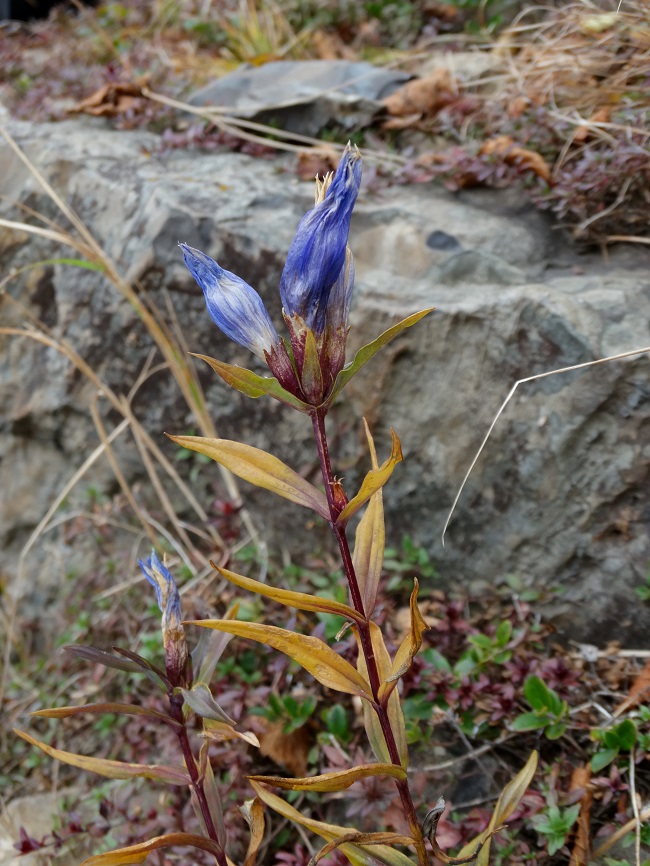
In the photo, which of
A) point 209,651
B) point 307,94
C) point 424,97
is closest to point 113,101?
point 307,94

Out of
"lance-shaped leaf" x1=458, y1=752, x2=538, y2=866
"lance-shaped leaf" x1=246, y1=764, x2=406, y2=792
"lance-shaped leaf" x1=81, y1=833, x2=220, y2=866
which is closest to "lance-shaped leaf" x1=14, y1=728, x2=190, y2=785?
"lance-shaped leaf" x1=81, y1=833, x2=220, y2=866

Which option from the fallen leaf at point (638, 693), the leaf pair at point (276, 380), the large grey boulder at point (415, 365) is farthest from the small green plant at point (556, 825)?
the leaf pair at point (276, 380)

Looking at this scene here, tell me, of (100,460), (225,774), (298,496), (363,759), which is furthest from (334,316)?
(100,460)

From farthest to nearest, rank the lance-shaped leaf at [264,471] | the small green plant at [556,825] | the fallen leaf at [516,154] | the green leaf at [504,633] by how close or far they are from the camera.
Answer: the fallen leaf at [516,154] < the green leaf at [504,633] < the small green plant at [556,825] < the lance-shaped leaf at [264,471]

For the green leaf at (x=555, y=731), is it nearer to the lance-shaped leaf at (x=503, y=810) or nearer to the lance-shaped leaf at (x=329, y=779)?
the lance-shaped leaf at (x=503, y=810)

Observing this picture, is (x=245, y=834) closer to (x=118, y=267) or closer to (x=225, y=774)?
(x=225, y=774)

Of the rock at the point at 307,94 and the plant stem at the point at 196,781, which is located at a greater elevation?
the rock at the point at 307,94

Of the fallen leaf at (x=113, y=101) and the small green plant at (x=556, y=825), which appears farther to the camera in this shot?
the fallen leaf at (x=113, y=101)
